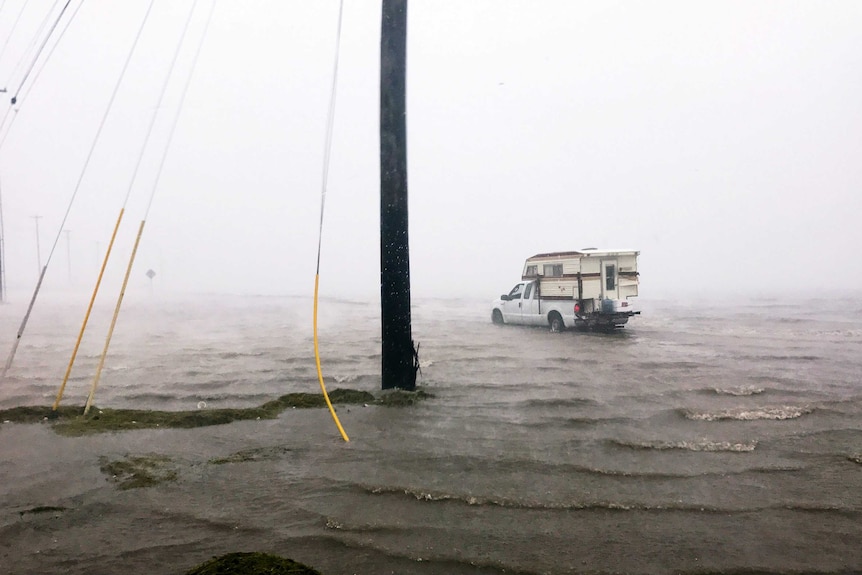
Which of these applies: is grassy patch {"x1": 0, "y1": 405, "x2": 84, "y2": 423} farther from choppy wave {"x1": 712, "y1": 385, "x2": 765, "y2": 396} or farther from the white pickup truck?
the white pickup truck

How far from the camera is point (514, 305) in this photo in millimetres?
22109

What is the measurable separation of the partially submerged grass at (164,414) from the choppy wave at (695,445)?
117 inches

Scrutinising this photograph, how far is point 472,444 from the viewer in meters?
6.32

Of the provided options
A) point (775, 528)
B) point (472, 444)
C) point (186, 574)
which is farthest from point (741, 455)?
point (186, 574)

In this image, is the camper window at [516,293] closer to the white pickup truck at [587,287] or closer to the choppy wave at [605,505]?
the white pickup truck at [587,287]

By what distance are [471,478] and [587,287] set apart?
14424 millimetres

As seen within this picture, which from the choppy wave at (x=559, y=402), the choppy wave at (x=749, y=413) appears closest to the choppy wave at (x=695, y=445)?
the choppy wave at (x=749, y=413)

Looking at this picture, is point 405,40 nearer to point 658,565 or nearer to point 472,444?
point 472,444

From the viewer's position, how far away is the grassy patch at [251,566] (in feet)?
10.5

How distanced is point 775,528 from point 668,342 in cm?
1332

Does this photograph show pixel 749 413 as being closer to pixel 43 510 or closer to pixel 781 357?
pixel 781 357

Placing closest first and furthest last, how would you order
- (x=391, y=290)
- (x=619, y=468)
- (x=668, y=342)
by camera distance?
1. (x=619, y=468)
2. (x=391, y=290)
3. (x=668, y=342)

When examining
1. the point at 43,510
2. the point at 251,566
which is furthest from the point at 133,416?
the point at 251,566

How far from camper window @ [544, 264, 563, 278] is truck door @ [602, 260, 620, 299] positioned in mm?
1365
